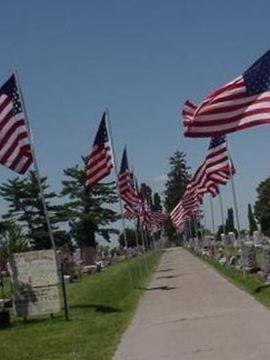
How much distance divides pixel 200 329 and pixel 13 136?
732 centimetres

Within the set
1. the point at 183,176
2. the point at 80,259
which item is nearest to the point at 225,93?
the point at 80,259

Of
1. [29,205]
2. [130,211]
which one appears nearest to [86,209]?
[29,205]

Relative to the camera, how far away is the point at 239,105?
16172 mm

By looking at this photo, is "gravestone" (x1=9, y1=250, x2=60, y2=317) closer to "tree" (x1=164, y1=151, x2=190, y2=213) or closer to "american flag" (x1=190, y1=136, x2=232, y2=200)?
"american flag" (x1=190, y1=136, x2=232, y2=200)

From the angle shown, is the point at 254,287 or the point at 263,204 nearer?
the point at 254,287

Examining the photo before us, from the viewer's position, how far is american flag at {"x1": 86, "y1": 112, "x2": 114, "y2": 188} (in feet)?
85.4

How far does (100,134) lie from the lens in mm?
27406

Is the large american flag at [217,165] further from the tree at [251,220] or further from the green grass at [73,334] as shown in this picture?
the tree at [251,220]

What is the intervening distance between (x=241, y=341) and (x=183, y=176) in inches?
6183

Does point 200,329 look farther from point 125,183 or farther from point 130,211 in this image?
point 130,211

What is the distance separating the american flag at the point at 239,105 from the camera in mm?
15875

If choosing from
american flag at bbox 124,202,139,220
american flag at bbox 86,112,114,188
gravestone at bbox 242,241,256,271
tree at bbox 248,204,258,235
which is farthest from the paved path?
tree at bbox 248,204,258,235

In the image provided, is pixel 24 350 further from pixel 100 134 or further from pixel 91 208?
pixel 91 208

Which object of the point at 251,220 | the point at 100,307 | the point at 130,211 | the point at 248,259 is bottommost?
the point at 100,307
